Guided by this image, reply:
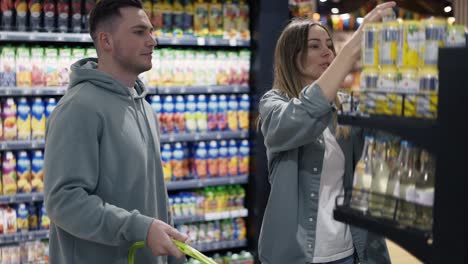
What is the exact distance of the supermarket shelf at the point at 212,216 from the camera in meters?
4.57

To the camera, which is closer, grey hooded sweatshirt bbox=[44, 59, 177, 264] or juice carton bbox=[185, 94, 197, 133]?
grey hooded sweatshirt bbox=[44, 59, 177, 264]

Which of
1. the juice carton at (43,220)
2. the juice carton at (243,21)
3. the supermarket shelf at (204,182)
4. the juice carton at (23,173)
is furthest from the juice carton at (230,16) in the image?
the juice carton at (43,220)

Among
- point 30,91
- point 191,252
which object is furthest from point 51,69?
point 191,252

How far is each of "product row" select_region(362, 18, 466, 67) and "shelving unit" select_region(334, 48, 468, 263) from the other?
7cm

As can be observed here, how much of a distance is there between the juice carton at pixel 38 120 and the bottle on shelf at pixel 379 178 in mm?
3145

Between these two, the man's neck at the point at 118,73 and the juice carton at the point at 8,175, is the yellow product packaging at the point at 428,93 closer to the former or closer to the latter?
the man's neck at the point at 118,73

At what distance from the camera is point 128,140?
2.13m

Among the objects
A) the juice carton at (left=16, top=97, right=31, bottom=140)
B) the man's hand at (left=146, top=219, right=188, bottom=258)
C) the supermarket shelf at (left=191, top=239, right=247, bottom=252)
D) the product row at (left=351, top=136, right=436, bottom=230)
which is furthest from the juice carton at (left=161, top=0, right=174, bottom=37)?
the product row at (left=351, top=136, right=436, bottom=230)

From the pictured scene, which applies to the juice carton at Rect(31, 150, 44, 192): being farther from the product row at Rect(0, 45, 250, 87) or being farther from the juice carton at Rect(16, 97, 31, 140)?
the product row at Rect(0, 45, 250, 87)

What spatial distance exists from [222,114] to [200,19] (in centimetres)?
75

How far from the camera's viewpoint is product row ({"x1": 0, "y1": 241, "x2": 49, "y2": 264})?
412 cm

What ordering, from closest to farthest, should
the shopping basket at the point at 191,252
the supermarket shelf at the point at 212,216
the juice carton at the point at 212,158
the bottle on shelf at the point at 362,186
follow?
the bottle on shelf at the point at 362,186
the shopping basket at the point at 191,252
the supermarket shelf at the point at 212,216
the juice carton at the point at 212,158

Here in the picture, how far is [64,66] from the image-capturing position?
13.7 ft

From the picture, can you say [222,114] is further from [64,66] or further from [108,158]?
[108,158]
